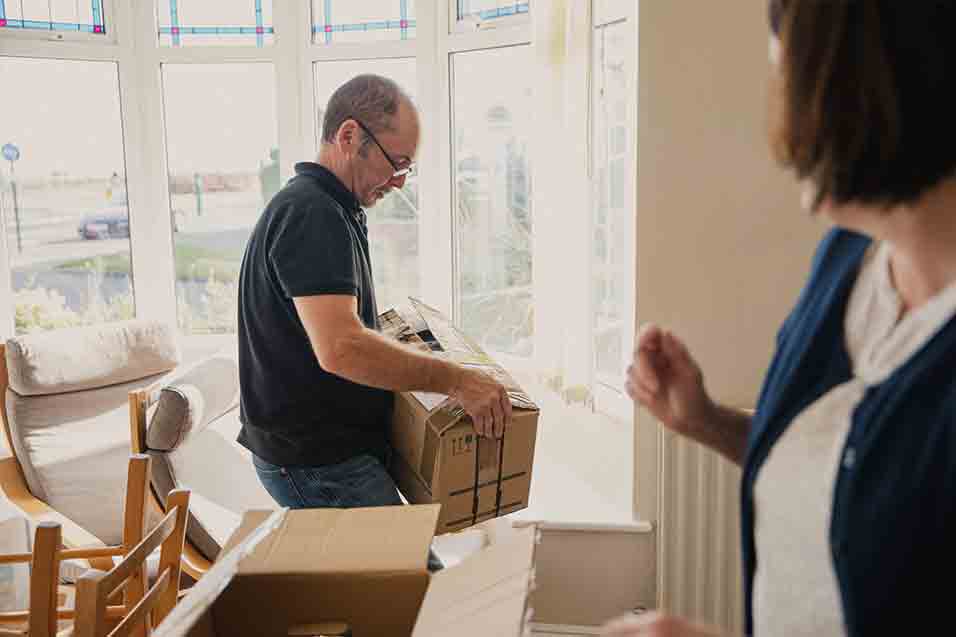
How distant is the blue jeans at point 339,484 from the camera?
5.65 ft

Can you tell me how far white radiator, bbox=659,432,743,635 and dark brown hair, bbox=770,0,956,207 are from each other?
1.40 metres

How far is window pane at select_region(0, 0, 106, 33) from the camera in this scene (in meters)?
3.32

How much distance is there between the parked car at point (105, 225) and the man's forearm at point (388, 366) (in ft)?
7.80

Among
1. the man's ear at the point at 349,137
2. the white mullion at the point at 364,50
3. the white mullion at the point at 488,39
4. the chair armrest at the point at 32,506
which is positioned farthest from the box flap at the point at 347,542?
the white mullion at the point at 364,50

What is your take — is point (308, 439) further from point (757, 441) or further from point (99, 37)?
point (99, 37)

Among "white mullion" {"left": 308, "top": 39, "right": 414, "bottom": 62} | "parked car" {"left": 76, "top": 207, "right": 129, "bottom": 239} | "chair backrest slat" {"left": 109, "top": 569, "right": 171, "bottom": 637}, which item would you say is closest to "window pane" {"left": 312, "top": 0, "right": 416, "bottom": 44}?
"white mullion" {"left": 308, "top": 39, "right": 414, "bottom": 62}

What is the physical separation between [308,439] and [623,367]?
119cm

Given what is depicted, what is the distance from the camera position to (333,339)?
158 cm

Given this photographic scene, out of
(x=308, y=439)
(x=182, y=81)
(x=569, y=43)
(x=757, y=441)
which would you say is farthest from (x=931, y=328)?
(x=182, y=81)

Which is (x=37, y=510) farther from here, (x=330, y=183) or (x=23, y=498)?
(x=330, y=183)

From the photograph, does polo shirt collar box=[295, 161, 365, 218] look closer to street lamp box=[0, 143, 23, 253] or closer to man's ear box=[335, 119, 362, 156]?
man's ear box=[335, 119, 362, 156]

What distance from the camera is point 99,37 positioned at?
11.4 feet

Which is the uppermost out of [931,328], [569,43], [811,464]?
[569,43]

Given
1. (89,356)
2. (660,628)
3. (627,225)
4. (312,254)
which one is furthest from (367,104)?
(89,356)
